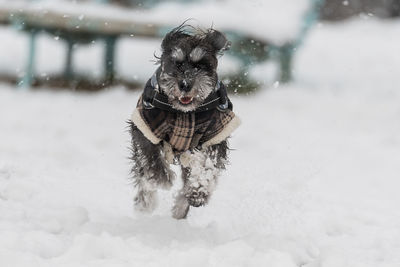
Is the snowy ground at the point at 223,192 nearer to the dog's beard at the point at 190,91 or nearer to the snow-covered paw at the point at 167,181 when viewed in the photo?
the snow-covered paw at the point at 167,181

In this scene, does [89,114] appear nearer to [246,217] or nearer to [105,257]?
[246,217]

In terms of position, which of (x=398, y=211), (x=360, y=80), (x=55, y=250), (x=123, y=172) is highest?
(x=55, y=250)

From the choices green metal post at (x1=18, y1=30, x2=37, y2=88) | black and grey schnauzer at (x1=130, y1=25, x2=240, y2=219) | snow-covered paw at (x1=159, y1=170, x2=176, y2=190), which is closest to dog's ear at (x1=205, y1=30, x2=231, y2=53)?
black and grey schnauzer at (x1=130, y1=25, x2=240, y2=219)

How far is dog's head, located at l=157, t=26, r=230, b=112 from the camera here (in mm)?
3334

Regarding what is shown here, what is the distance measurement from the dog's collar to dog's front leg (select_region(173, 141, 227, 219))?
0.28 m

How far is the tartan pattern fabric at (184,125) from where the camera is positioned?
11.4 feet

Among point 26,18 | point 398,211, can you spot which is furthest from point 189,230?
point 26,18

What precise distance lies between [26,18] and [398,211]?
20.9ft

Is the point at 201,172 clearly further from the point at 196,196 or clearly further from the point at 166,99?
the point at 166,99

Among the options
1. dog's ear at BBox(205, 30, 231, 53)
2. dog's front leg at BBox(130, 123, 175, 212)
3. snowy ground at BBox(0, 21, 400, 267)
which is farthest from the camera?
dog's front leg at BBox(130, 123, 175, 212)

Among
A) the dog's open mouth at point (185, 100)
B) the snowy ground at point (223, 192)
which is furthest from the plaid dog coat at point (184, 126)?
the snowy ground at point (223, 192)

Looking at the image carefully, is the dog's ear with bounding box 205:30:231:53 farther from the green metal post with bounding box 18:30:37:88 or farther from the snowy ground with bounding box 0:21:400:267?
the green metal post with bounding box 18:30:37:88

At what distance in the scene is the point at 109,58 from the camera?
34.8 feet

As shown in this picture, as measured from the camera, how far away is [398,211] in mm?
4492
